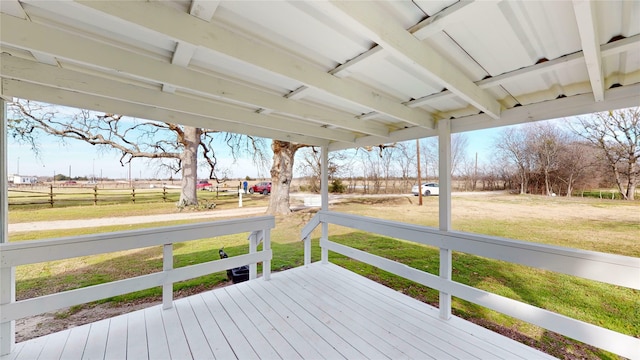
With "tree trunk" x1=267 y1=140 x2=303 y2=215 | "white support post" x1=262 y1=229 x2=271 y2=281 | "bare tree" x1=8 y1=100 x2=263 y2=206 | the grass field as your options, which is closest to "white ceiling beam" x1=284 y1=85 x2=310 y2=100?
"white support post" x1=262 y1=229 x2=271 y2=281

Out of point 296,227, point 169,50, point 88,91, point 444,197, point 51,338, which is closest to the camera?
point 169,50

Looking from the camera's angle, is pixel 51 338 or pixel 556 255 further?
pixel 51 338

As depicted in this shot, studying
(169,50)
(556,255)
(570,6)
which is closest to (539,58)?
(570,6)

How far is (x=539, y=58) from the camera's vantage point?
128 cm

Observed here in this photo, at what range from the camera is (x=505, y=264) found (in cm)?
371

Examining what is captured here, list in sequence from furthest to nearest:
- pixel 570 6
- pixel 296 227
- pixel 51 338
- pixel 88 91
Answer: pixel 296 227 → pixel 51 338 → pixel 88 91 → pixel 570 6

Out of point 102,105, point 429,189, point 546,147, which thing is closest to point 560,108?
point 546,147

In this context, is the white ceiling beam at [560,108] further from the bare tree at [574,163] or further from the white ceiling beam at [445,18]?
the bare tree at [574,163]

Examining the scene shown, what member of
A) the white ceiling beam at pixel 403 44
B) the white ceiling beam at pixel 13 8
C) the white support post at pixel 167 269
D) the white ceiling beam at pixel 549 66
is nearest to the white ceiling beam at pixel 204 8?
the white ceiling beam at pixel 403 44

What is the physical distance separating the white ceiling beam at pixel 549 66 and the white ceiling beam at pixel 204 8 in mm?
1543

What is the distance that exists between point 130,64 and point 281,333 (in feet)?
6.74

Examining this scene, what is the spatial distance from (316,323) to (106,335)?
5.39 ft

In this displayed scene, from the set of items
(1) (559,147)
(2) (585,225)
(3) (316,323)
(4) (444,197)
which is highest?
(1) (559,147)

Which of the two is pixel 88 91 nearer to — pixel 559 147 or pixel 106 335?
pixel 106 335
